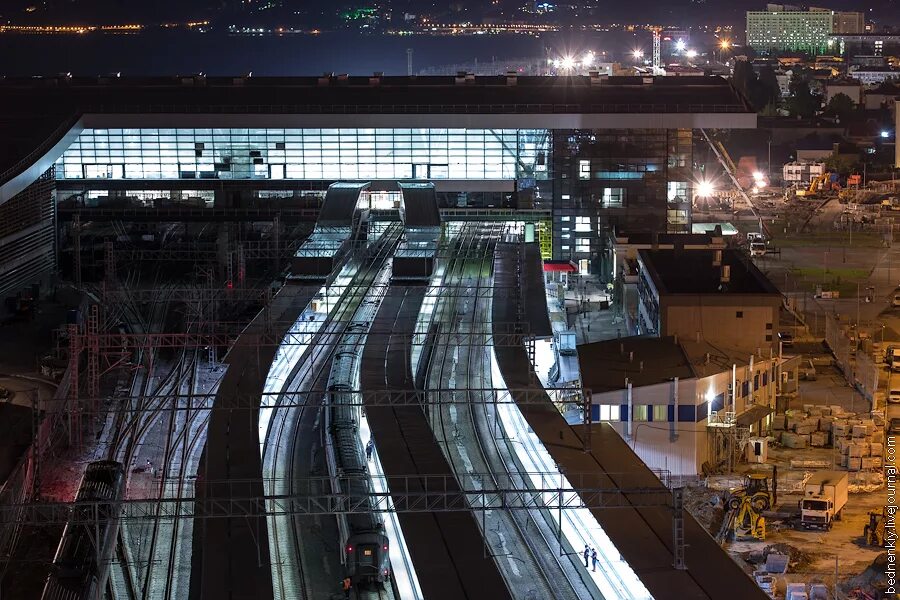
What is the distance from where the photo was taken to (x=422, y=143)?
2448 centimetres

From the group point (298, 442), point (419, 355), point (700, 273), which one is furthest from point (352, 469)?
point (700, 273)

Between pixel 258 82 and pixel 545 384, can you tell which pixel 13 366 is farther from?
pixel 258 82

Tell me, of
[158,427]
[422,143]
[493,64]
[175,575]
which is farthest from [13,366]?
[493,64]

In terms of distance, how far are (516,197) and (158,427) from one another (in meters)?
10.3

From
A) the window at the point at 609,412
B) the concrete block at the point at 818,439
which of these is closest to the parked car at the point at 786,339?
the concrete block at the point at 818,439

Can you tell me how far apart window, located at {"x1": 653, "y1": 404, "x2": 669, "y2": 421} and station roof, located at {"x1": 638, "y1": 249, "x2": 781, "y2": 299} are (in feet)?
8.03

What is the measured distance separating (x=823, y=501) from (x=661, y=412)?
208 cm

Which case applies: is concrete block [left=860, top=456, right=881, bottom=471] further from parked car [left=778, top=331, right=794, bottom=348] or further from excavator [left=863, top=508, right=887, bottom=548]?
parked car [left=778, top=331, right=794, bottom=348]

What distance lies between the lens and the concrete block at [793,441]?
14516 mm

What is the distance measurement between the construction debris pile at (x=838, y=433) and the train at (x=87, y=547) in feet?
18.9

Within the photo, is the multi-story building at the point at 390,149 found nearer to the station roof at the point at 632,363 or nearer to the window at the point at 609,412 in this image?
the station roof at the point at 632,363

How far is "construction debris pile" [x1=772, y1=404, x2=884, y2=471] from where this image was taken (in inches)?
533

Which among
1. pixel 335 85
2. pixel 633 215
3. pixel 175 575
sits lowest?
pixel 175 575

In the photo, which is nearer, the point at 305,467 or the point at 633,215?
the point at 305,467
